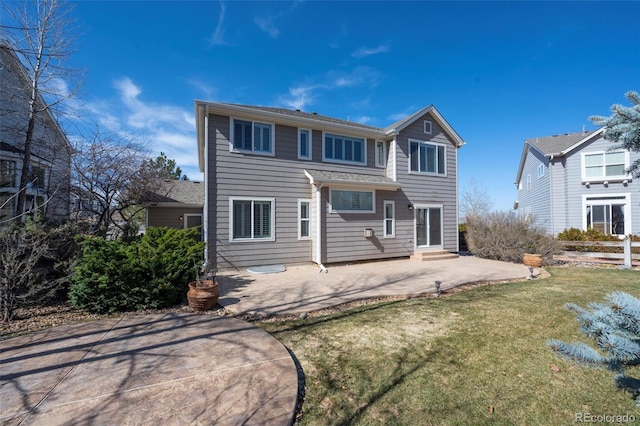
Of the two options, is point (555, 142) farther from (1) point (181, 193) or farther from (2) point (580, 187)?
(1) point (181, 193)

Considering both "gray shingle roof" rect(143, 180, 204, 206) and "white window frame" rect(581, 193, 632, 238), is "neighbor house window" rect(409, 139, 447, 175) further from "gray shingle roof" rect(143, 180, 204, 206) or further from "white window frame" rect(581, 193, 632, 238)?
"gray shingle roof" rect(143, 180, 204, 206)

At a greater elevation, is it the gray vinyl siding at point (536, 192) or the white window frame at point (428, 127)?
the white window frame at point (428, 127)

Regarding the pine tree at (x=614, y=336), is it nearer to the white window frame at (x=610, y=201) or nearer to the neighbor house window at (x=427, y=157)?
the neighbor house window at (x=427, y=157)

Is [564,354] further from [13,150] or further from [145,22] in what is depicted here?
[13,150]

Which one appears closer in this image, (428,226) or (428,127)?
(428,226)

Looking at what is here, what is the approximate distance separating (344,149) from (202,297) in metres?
8.50

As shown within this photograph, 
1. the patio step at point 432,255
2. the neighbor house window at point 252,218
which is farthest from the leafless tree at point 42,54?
the patio step at point 432,255

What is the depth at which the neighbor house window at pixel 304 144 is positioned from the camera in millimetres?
10688

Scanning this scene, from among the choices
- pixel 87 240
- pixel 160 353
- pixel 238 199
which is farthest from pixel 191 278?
pixel 238 199

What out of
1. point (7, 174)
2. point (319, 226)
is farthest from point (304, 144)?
point (7, 174)

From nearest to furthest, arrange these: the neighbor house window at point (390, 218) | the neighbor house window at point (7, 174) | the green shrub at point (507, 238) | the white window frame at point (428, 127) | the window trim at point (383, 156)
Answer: the neighbor house window at point (7, 174) < the green shrub at point (507, 238) < the neighbor house window at point (390, 218) < the window trim at point (383, 156) < the white window frame at point (428, 127)

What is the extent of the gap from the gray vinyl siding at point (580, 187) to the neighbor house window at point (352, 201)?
14.1m

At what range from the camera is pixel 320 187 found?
10.2 meters

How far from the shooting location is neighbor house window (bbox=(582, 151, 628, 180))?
15.3 metres
